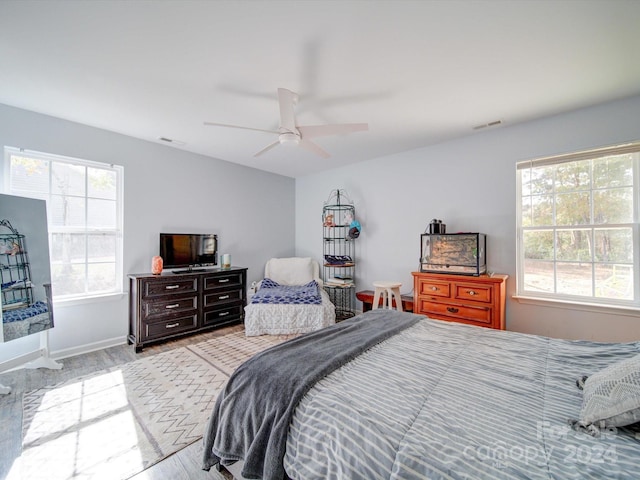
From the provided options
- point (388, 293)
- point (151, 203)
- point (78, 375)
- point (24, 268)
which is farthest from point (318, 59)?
point (78, 375)

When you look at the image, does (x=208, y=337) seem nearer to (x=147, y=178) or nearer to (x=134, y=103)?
(x=147, y=178)

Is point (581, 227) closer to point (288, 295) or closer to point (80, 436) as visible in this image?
point (288, 295)

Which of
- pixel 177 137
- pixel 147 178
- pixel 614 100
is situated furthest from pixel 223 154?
pixel 614 100

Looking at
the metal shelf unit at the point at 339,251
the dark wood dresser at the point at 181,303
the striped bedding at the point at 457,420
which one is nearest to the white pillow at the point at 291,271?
the metal shelf unit at the point at 339,251

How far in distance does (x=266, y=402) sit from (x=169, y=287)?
2768mm

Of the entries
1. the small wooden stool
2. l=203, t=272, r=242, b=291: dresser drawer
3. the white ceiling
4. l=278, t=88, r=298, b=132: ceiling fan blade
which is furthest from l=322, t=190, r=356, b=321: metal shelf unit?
l=278, t=88, r=298, b=132: ceiling fan blade

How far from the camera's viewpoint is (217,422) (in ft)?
4.59

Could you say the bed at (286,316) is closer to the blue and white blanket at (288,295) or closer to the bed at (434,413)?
the blue and white blanket at (288,295)

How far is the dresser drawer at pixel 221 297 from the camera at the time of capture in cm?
383

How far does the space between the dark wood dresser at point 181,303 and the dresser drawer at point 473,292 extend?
117 inches

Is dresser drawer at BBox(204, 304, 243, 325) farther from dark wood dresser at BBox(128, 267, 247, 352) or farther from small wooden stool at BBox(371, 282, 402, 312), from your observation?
small wooden stool at BBox(371, 282, 402, 312)

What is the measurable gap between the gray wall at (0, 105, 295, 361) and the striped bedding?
3.33 m

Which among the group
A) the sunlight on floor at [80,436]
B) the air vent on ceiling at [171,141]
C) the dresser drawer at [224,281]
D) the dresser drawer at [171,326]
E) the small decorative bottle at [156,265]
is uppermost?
the air vent on ceiling at [171,141]

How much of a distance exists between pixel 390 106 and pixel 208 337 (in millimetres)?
3491
